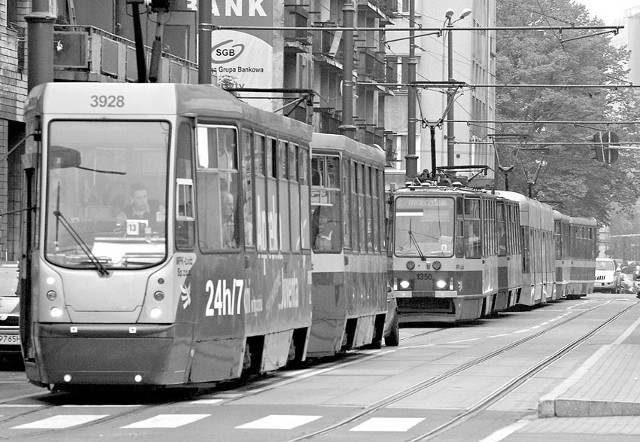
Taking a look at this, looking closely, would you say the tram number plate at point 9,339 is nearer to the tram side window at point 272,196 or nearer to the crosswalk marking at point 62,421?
the tram side window at point 272,196

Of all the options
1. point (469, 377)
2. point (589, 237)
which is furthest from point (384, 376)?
point (589, 237)

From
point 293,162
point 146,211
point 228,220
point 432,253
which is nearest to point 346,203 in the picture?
point 293,162

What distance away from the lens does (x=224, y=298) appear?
17188mm

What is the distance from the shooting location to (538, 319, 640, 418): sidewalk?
1524 centimetres

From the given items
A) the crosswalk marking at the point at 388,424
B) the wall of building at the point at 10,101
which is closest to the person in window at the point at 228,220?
the crosswalk marking at the point at 388,424

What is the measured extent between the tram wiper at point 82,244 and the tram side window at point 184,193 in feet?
2.36

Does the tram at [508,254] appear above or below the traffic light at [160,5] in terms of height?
below

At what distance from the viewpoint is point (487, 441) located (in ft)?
43.1

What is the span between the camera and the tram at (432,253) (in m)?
37.1

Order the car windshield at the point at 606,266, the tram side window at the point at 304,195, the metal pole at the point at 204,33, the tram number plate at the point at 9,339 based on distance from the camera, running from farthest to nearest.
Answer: the car windshield at the point at 606,266 < the metal pole at the point at 204,33 < the tram number plate at the point at 9,339 < the tram side window at the point at 304,195

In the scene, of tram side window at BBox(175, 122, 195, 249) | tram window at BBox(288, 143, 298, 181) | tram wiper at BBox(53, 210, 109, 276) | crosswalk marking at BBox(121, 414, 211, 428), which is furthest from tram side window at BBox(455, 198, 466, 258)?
A: crosswalk marking at BBox(121, 414, 211, 428)

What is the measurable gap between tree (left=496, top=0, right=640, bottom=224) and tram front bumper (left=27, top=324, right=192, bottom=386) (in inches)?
2863

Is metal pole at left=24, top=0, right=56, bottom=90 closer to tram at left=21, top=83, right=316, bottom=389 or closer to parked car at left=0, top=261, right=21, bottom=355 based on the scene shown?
tram at left=21, top=83, right=316, bottom=389

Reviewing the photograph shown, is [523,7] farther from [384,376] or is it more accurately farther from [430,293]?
[384,376]
